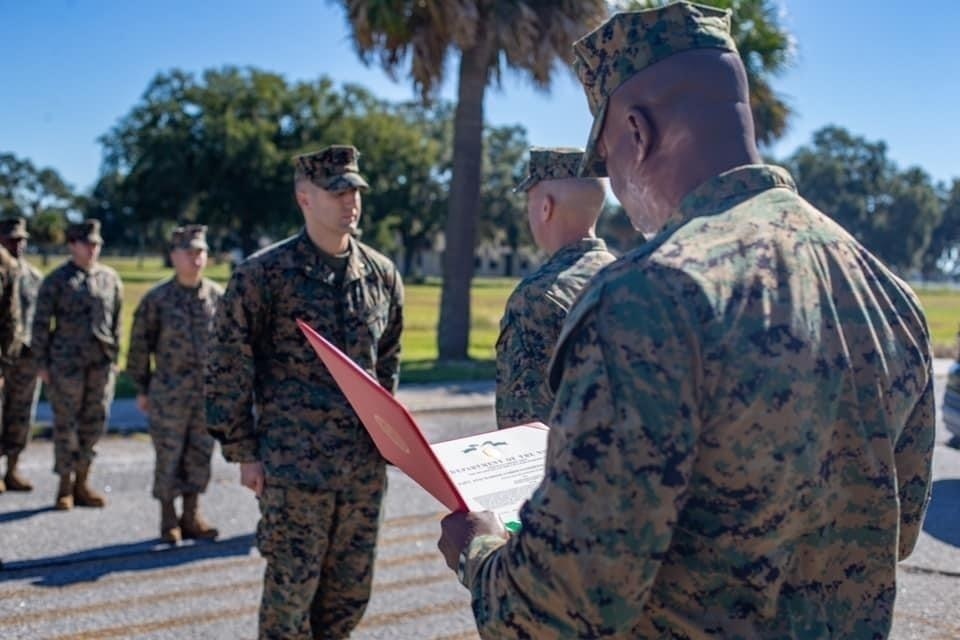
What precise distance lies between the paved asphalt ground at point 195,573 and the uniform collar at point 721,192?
3.38 metres

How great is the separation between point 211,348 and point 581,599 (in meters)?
2.65

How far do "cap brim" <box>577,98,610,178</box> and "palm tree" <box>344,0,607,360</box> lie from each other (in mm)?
13143

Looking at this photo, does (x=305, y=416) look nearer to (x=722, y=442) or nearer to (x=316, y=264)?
(x=316, y=264)

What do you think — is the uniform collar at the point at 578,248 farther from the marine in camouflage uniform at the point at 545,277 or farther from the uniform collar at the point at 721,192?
the uniform collar at the point at 721,192

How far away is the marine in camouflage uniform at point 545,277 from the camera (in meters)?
3.18

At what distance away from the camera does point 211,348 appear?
12.2 feet

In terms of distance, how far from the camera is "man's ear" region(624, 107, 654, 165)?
160cm

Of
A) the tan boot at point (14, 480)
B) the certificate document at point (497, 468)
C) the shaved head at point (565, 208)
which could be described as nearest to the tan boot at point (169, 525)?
the tan boot at point (14, 480)

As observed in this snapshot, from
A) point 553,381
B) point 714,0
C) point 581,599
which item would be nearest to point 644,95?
point 553,381

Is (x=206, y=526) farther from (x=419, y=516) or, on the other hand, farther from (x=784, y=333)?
(x=784, y=333)

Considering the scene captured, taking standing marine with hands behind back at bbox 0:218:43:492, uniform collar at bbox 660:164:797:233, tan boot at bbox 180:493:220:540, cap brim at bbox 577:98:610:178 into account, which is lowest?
tan boot at bbox 180:493:220:540

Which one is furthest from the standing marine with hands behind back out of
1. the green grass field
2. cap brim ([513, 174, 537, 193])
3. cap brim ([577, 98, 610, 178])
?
cap brim ([577, 98, 610, 178])

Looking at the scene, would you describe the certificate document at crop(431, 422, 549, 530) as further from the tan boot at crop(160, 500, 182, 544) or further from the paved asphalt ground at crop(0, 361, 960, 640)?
the tan boot at crop(160, 500, 182, 544)

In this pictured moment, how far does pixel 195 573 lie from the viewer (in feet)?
17.6
